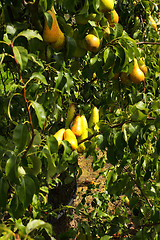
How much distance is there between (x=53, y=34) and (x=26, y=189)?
1.62 ft

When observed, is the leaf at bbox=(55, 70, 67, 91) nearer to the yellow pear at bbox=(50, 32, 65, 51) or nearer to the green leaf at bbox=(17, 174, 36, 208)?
the yellow pear at bbox=(50, 32, 65, 51)

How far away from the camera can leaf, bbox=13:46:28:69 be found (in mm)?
748

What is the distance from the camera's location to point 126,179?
1255 millimetres

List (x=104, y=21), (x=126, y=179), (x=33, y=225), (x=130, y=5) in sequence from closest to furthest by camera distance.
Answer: (x=33, y=225), (x=104, y=21), (x=126, y=179), (x=130, y=5)

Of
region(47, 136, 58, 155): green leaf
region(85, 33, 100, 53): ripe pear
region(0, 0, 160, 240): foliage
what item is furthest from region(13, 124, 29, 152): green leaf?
region(85, 33, 100, 53): ripe pear

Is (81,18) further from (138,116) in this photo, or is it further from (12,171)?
(12,171)

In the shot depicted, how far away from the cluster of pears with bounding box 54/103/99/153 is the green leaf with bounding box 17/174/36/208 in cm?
31

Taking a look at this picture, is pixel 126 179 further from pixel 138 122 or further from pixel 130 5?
pixel 130 5

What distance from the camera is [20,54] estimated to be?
77 centimetres

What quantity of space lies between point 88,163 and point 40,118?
332 cm

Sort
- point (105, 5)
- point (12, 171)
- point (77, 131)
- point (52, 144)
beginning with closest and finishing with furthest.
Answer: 1. point (12, 171)
2. point (52, 144)
3. point (105, 5)
4. point (77, 131)

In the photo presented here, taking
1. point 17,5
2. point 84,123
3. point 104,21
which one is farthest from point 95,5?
point 84,123

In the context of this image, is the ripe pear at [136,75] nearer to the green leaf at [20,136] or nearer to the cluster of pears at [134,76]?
the cluster of pears at [134,76]

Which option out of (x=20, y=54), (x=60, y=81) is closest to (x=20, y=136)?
(x=20, y=54)
